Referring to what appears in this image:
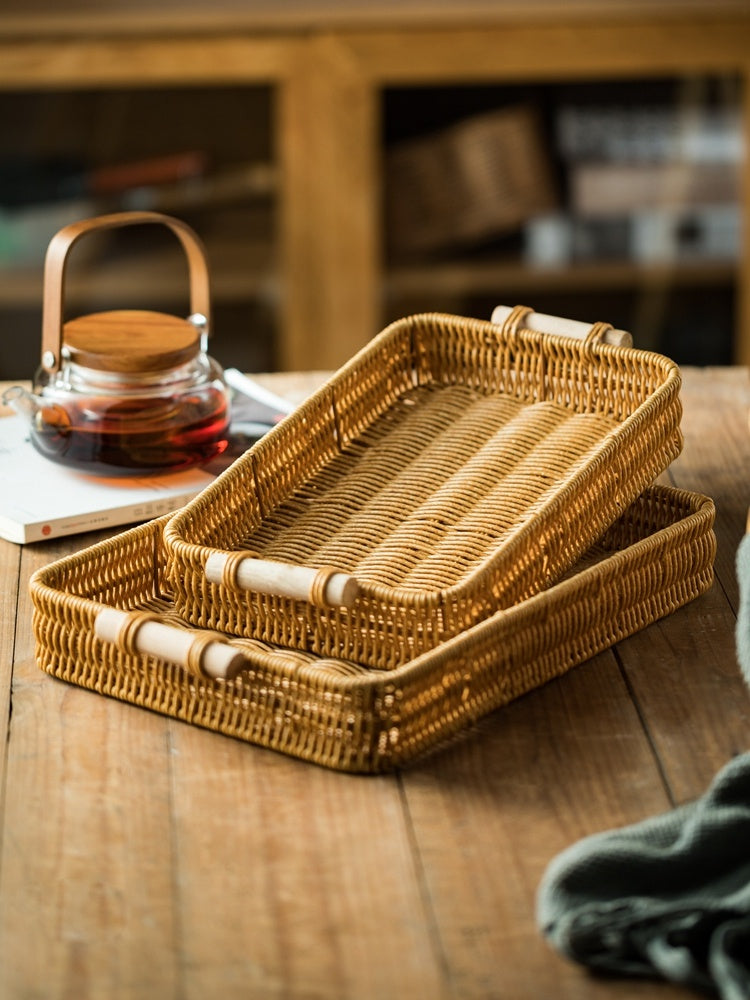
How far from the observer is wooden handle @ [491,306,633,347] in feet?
3.68

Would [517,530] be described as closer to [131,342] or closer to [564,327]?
[564,327]

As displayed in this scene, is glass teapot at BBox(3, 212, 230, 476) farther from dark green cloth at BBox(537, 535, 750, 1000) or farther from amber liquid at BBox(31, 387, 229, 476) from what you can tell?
dark green cloth at BBox(537, 535, 750, 1000)

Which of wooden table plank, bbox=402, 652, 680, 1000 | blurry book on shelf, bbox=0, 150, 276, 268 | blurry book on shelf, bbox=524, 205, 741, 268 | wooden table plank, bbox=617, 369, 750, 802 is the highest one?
wooden table plank, bbox=402, 652, 680, 1000

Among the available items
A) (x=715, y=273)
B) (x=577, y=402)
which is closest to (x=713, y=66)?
(x=715, y=273)

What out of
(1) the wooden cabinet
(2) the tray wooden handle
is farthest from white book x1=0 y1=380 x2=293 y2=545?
(1) the wooden cabinet

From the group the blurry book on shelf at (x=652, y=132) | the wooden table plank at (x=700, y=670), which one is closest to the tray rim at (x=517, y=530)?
the wooden table plank at (x=700, y=670)

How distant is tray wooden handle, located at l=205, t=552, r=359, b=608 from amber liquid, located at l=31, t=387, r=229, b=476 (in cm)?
31

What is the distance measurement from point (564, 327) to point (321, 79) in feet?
5.17

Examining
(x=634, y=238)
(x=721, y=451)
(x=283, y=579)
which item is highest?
(x=283, y=579)

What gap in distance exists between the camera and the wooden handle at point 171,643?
842 mm

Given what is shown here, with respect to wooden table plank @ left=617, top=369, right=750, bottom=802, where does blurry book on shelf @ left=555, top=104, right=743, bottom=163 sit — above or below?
below

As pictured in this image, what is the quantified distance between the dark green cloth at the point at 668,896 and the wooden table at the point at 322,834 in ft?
0.05

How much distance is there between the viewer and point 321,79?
2.58 meters

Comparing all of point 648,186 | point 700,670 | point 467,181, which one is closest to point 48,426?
point 700,670
